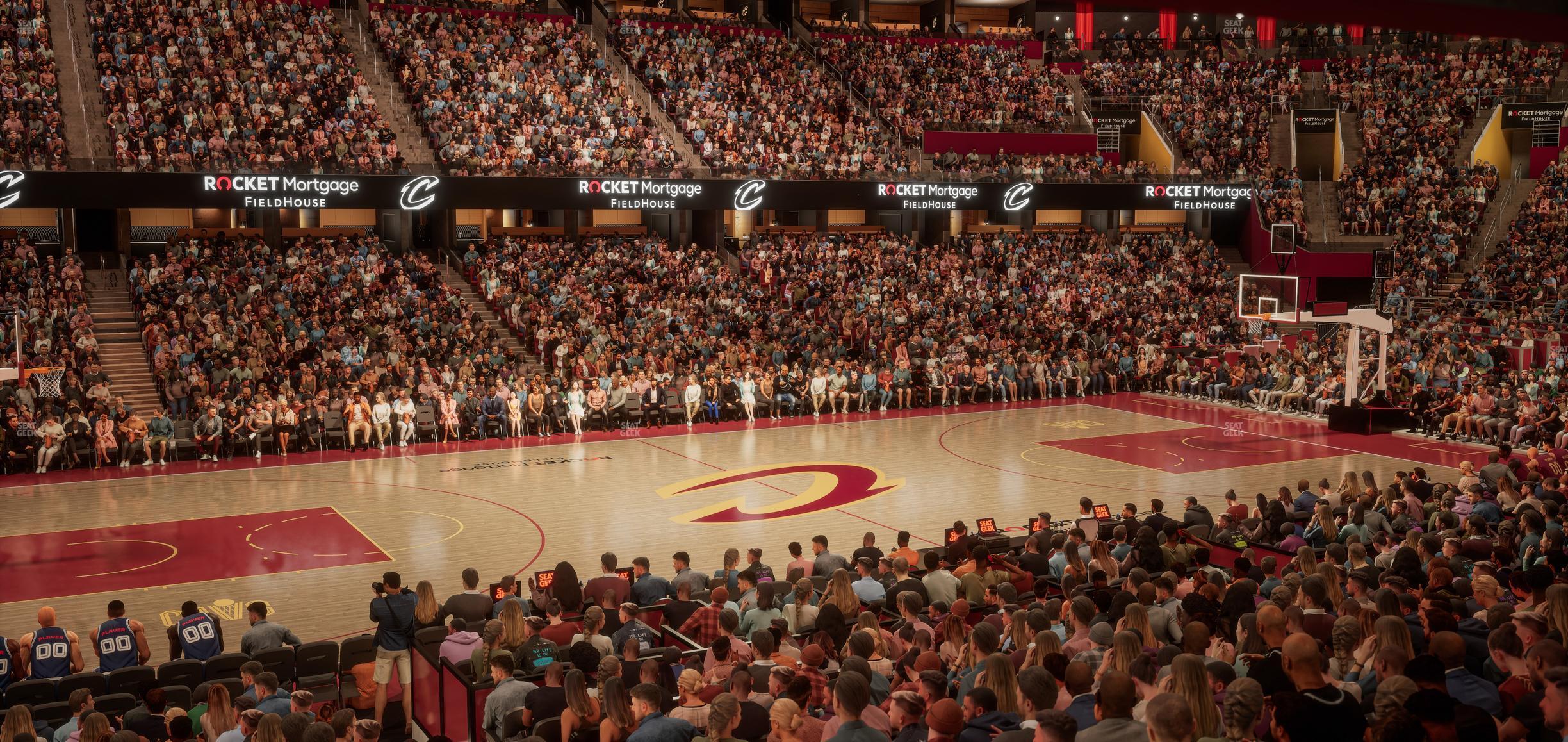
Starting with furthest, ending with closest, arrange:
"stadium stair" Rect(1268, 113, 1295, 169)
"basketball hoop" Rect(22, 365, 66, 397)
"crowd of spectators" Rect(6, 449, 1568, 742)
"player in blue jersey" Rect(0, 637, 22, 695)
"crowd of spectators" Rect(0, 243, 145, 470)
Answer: "stadium stair" Rect(1268, 113, 1295, 169) < "basketball hoop" Rect(22, 365, 66, 397) < "crowd of spectators" Rect(0, 243, 145, 470) < "player in blue jersey" Rect(0, 637, 22, 695) < "crowd of spectators" Rect(6, 449, 1568, 742)

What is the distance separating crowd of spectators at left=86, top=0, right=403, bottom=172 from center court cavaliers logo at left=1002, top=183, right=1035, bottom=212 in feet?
53.3

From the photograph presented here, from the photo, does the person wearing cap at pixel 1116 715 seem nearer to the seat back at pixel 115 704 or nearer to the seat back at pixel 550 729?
the seat back at pixel 550 729

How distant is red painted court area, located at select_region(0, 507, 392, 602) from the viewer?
13.5 meters

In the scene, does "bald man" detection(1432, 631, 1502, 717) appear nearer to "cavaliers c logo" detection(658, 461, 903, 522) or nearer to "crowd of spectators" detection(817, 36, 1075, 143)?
"cavaliers c logo" detection(658, 461, 903, 522)

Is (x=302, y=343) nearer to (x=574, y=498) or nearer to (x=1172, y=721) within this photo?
(x=574, y=498)

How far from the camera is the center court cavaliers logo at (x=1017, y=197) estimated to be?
3509cm

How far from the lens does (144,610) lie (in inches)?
490

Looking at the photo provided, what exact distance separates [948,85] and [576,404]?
2123cm

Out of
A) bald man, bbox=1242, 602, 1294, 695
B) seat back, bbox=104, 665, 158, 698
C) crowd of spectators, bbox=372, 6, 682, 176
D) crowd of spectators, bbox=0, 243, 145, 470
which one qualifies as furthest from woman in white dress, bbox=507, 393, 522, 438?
bald man, bbox=1242, 602, 1294, 695

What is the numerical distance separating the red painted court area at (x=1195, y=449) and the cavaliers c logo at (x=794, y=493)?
14.5 feet

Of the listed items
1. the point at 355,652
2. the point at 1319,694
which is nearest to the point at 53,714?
the point at 355,652

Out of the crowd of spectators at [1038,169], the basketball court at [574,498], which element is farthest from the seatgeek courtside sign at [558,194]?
the basketball court at [574,498]

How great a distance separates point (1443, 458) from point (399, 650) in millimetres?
17397

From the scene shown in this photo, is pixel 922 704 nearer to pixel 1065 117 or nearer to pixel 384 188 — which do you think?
pixel 384 188
